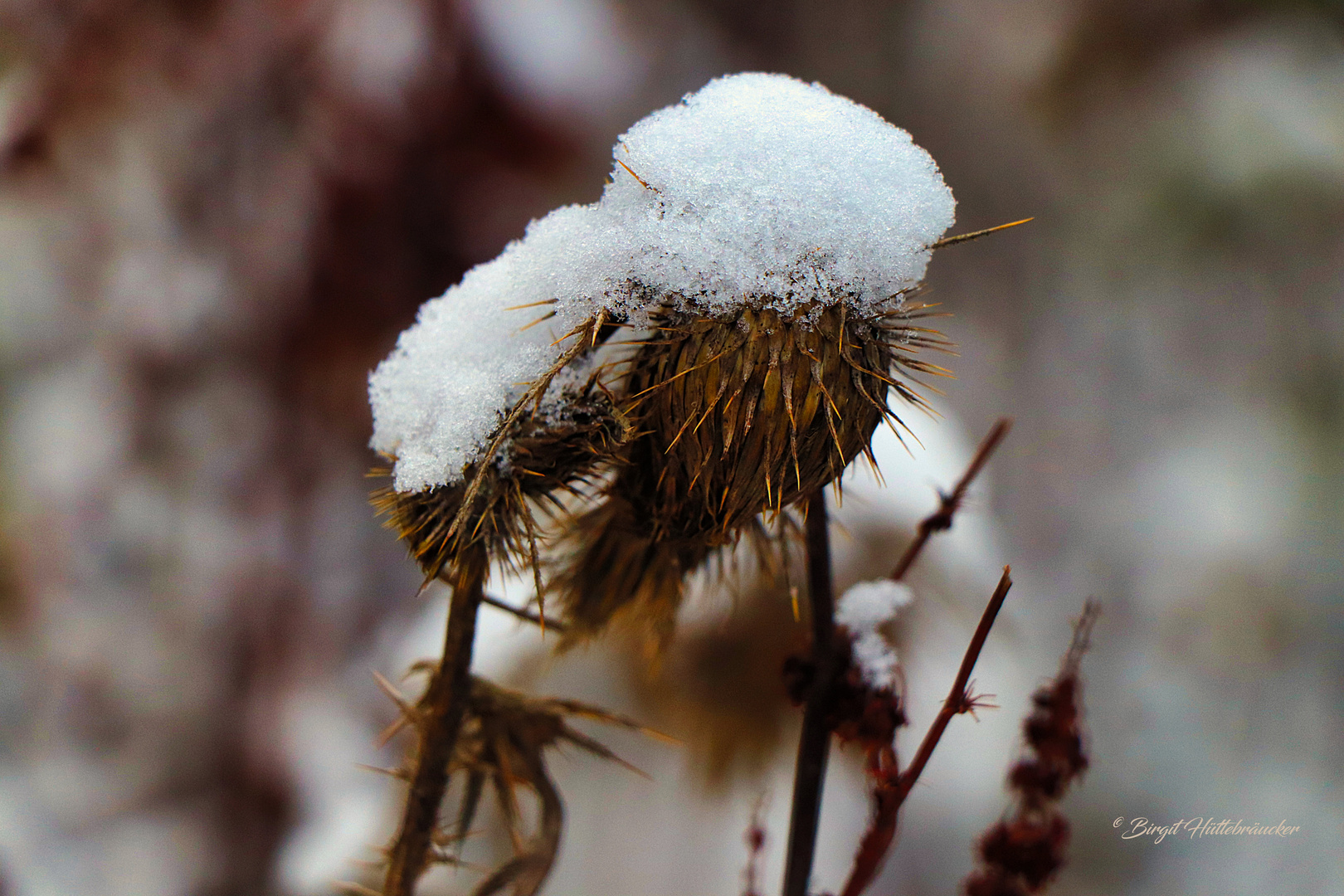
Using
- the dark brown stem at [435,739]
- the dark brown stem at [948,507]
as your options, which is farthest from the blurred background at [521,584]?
the dark brown stem at [435,739]

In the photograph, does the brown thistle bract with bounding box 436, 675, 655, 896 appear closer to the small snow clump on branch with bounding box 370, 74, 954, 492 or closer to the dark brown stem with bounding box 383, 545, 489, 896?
the dark brown stem with bounding box 383, 545, 489, 896

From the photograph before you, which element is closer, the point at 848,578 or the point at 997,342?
the point at 848,578

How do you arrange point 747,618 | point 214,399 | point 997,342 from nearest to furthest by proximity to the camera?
point 747,618
point 214,399
point 997,342

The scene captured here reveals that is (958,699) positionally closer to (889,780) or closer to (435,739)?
(889,780)

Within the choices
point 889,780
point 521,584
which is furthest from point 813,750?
point 521,584

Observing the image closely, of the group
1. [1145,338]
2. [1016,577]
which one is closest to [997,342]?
[1145,338]

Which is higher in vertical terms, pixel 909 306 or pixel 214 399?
pixel 214 399

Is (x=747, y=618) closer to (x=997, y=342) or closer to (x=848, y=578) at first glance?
(x=848, y=578)
